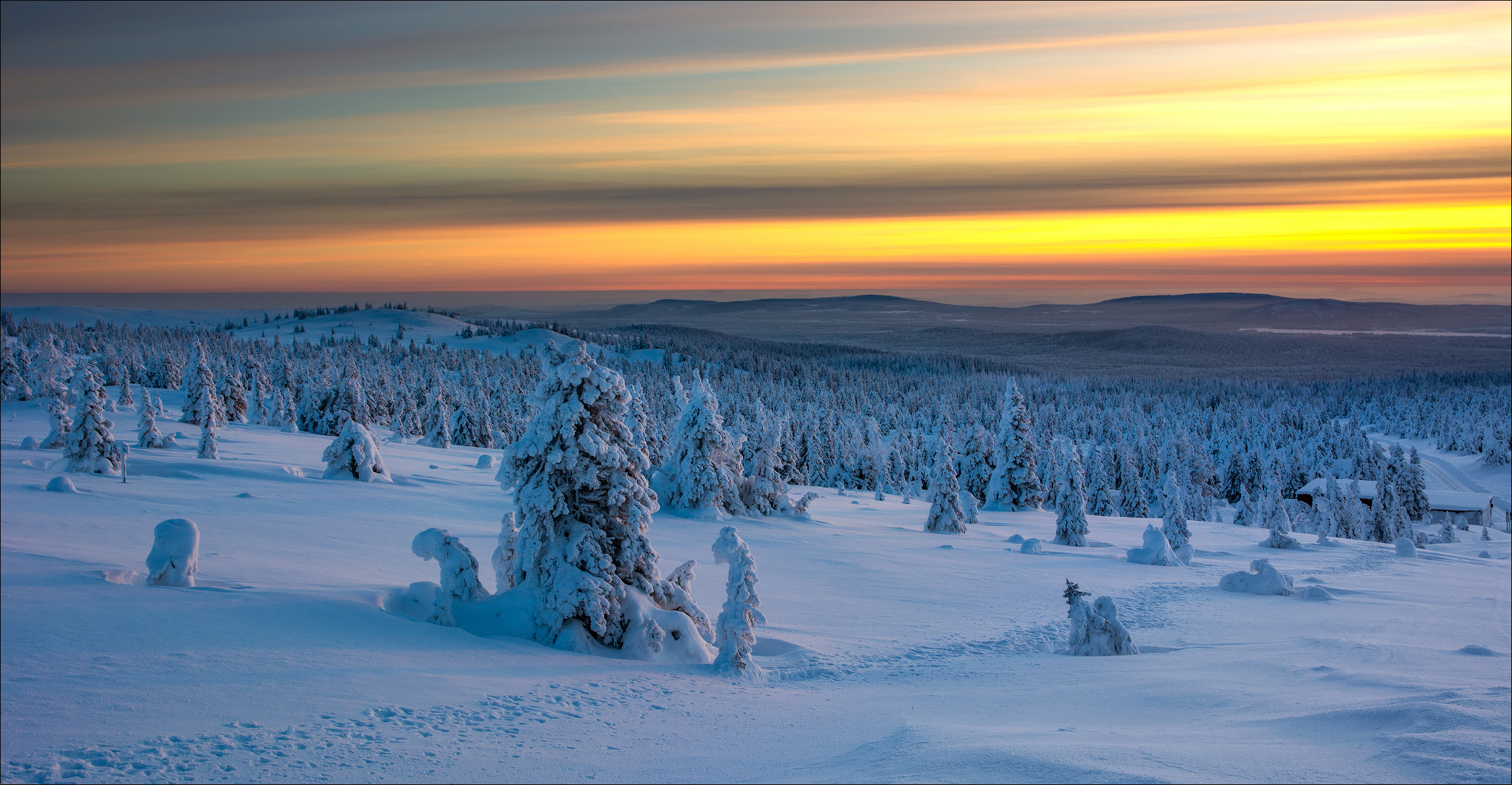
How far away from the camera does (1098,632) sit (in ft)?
54.2

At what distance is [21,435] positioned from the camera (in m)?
13.3

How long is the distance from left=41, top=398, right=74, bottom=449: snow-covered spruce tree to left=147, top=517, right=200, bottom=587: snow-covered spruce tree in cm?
762

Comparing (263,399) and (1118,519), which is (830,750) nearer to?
(1118,519)

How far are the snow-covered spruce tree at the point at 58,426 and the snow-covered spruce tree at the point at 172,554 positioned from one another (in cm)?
762

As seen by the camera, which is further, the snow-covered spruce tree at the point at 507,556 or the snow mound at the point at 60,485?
the snow-covered spruce tree at the point at 507,556

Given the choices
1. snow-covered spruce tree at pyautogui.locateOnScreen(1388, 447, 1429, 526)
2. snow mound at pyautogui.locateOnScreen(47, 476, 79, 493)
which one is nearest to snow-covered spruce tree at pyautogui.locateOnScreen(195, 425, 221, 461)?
snow mound at pyautogui.locateOnScreen(47, 476, 79, 493)

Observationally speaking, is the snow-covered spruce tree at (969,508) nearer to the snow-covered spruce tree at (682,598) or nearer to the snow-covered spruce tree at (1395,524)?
the snow-covered spruce tree at (682,598)

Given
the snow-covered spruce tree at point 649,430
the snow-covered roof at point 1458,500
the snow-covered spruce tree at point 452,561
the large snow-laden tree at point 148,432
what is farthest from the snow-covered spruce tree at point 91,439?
the snow-covered roof at point 1458,500

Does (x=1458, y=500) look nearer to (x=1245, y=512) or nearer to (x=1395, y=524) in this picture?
(x=1395, y=524)

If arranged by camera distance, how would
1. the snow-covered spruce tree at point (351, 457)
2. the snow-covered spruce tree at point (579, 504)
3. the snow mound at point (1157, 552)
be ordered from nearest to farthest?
the snow-covered spruce tree at point (579, 504) → the snow-covered spruce tree at point (351, 457) → the snow mound at point (1157, 552)

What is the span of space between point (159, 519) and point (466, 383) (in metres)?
135

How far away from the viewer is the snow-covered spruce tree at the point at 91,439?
17.8 metres

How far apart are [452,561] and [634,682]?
4.00 m

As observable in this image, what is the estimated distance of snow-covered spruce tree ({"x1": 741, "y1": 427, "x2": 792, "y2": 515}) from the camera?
37250 mm
